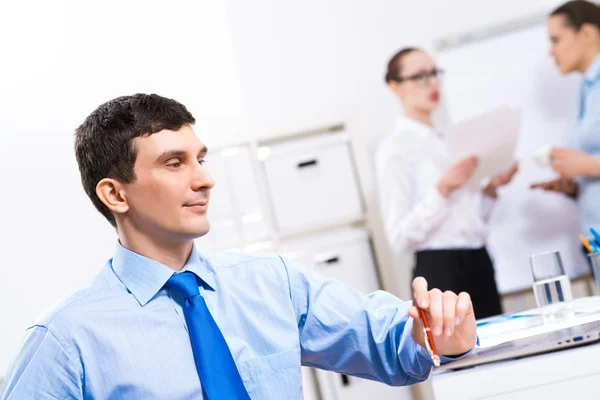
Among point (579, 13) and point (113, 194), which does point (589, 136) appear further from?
point (113, 194)

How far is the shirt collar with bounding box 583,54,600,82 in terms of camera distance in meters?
2.89

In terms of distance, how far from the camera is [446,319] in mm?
980

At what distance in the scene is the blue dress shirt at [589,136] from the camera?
9.17 ft

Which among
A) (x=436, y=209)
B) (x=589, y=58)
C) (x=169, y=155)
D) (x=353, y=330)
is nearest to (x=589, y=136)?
(x=589, y=58)

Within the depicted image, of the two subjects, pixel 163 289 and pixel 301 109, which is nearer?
pixel 163 289

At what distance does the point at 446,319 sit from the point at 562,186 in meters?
2.20

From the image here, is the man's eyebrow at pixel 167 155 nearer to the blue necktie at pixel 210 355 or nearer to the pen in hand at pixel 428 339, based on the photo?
the blue necktie at pixel 210 355

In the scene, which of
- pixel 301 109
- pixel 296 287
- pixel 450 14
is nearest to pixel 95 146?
pixel 296 287

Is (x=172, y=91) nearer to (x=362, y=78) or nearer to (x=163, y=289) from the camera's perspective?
(x=362, y=78)

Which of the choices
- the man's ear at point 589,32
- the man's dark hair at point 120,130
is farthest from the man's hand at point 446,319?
the man's ear at point 589,32

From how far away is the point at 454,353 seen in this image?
3.49 feet

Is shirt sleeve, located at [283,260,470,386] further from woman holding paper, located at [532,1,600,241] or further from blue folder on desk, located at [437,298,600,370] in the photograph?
woman holding paper, located at [532,1,600,241]

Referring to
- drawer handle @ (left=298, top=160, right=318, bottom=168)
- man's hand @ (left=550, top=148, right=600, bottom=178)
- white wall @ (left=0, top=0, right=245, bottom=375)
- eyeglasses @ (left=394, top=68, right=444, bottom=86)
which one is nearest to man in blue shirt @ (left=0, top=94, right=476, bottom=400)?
drawer handle @ (left=298, top=160, right=318, bottom=168)

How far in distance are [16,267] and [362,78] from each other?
180 cm
